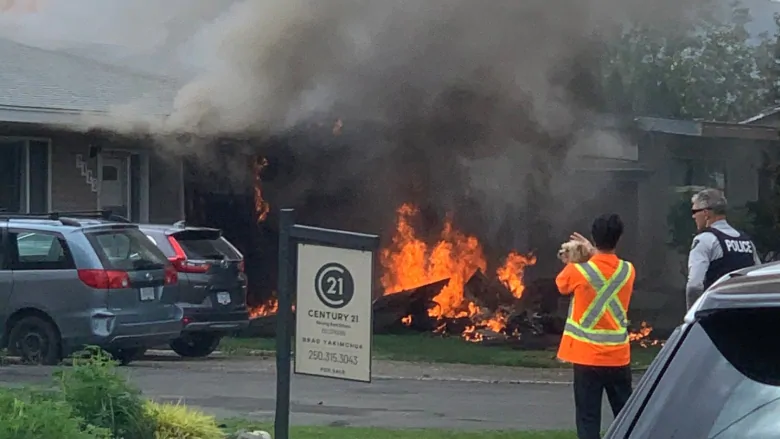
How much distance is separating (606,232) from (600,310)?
0.48m

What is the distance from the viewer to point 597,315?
7.73 meters

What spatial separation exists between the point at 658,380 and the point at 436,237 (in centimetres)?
1703

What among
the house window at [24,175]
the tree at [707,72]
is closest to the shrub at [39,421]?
the house window at [24,175]

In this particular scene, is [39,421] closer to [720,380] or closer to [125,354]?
[720,380]

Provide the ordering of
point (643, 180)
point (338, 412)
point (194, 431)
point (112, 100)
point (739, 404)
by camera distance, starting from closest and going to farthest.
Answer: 1. point (739, 404)
2. point (194, 431)
3. point (338, 412)
4. point (112, 100)
5. point (643, 180)

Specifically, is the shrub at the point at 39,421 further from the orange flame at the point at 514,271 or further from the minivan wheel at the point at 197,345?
the orange flame at the point at 514,271

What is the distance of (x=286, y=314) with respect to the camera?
666 centimetres

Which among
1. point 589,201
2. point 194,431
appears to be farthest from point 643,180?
point 194,431

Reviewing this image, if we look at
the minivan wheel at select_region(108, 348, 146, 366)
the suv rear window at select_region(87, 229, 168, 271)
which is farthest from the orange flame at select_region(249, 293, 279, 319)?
the suv rear window at select_region(87, 229, 168, 271)

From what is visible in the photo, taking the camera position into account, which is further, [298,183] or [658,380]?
[298,183]

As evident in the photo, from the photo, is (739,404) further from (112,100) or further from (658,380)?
(112,100)

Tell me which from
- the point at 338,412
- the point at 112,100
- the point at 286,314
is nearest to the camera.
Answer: the point at 286,314

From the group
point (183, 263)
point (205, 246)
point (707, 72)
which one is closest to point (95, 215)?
point (205, 246)

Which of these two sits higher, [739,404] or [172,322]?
[739,404]
